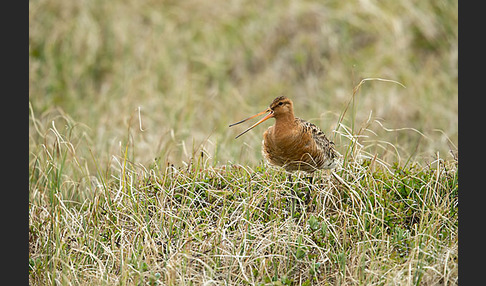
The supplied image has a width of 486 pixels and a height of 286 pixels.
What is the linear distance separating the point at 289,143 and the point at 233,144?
8.95 ft

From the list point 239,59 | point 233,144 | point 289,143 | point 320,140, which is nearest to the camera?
point 289,143

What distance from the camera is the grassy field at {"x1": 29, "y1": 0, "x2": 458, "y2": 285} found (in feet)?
16.4

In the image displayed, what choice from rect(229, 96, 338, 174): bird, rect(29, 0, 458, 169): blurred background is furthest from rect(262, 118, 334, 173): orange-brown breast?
rect(29, 0, 458, 169): blurred background

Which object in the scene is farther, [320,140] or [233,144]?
[233,144]

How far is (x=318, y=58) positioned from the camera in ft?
36.9

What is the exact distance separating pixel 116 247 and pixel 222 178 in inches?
46.0

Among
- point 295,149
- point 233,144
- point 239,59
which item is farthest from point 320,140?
point 239,59

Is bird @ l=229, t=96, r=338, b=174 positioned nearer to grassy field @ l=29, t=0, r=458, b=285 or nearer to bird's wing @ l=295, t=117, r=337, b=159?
bird's wing @ l=295, t=117, r=337, b=159

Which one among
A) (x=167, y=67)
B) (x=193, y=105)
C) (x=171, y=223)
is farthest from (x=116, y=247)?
(x=167, y=67)

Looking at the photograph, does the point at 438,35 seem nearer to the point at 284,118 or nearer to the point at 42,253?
the point at 284,118

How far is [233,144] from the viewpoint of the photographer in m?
8.10

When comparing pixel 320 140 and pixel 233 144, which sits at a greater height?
pixel 320 140

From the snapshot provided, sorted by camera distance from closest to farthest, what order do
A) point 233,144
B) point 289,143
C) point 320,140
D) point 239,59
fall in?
point 289,143
point 320,140
point 233,144
point 239,59

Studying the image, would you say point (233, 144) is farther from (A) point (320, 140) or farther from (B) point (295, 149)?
(B) point (295, 149)
